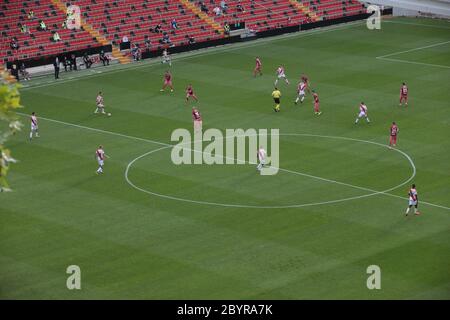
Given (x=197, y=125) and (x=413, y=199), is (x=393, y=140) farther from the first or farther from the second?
(x=197, y=125)

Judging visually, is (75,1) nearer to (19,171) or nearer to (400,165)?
(19,171)

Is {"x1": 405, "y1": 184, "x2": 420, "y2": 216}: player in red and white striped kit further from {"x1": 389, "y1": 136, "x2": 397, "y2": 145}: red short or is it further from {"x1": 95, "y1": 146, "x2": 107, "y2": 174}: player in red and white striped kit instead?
{"x1": 95, "y1": 146, "x2": 107, "y2": 174}: player in red and white striped kit

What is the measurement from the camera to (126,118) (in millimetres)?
77500

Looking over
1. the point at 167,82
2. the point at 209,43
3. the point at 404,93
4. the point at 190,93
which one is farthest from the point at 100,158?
the point at 209,43

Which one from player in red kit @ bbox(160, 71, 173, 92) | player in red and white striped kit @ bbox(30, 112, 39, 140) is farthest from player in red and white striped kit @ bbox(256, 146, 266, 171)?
player in red kit @ bbox(160, 71, 173, 92)

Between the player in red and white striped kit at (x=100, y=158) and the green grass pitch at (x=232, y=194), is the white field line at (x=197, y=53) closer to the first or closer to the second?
the green grass pitch at (x=232, y=194)

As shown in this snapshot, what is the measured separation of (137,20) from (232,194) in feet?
166

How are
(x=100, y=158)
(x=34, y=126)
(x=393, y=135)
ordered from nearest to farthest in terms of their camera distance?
1. (x=100, y=158)
2. (x=393, y=135)
3. (x=34, y=126)

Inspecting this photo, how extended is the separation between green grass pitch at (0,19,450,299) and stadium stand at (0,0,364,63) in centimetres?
789

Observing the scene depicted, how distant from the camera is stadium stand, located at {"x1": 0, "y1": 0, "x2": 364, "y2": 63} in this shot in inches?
3905

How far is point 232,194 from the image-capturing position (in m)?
59.1
